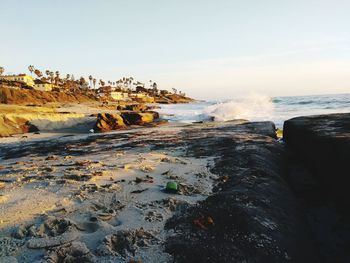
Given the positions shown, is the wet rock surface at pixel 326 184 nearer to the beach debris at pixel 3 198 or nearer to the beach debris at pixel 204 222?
the beach debris at pixel 204 222

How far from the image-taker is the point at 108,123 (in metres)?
20.5

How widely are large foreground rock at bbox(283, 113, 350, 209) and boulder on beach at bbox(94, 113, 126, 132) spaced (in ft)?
44.5

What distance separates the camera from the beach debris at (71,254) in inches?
125

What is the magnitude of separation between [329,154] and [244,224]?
2.92 meters

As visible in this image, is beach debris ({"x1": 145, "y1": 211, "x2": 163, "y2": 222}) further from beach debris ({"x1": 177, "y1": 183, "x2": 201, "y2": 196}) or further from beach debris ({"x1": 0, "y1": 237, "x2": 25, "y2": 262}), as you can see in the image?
beach debris ({"x1": 0, "y1": 237, "x2": 25, "y2": 262})

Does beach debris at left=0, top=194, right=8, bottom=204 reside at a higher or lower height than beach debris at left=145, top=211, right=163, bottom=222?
higher

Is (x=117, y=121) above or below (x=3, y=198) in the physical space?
below

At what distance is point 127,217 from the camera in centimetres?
423

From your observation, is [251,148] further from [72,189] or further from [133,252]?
[133,252]

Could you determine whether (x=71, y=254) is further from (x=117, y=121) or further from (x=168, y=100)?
(x=168, y=100)

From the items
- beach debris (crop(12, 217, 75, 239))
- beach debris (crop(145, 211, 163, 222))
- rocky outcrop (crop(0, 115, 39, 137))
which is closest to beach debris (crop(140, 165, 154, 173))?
beach debris (crop(145, 211, 163, 222))

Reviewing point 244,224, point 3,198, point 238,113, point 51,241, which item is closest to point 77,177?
point 3,198

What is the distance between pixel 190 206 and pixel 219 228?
2.59ft

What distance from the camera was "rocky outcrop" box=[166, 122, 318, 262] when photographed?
3.42 m
